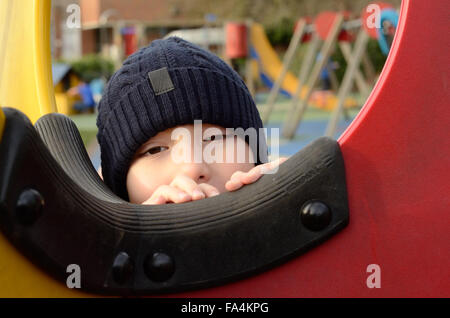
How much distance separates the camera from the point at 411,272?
23.1 inches

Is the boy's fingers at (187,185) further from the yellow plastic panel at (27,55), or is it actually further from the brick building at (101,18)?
the brick building at (101,18)

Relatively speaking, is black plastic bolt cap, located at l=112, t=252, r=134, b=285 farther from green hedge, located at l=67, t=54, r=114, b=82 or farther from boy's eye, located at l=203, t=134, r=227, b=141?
green hedge, located at l=67, t=54, r=114, b=82

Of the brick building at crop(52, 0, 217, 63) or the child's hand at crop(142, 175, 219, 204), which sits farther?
the brick building at crop(52, 0, 217, 63)

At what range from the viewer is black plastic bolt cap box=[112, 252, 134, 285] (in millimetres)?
572

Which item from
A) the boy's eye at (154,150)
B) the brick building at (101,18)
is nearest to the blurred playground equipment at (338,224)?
the boy's eye at (154,150)

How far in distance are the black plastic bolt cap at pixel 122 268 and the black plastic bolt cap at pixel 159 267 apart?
0.06ft

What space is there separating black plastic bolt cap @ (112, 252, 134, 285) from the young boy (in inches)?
11.5

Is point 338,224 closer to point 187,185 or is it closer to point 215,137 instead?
point 187,185

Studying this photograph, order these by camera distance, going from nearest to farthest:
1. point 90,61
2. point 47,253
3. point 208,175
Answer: point 47,253 < point 208,175 < point 90,61

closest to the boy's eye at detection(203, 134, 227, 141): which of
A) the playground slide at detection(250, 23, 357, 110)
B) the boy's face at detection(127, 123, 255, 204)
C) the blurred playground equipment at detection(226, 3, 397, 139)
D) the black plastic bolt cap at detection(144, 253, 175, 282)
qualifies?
the boy's face at detection(127, 123, 255, 204)

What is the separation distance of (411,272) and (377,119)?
156 mm

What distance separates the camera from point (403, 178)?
0.58 m
